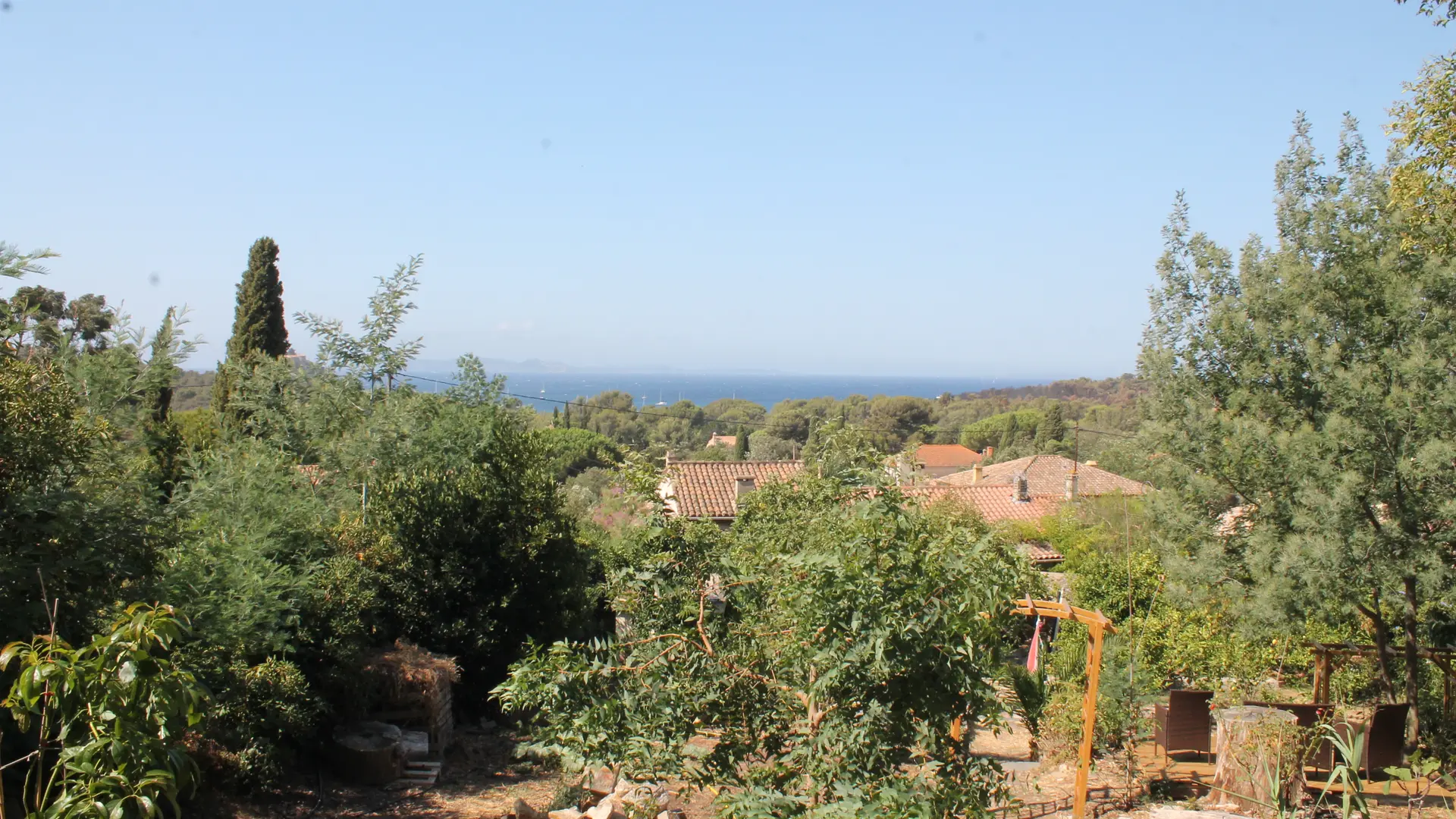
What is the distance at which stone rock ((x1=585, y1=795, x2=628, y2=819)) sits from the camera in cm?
821

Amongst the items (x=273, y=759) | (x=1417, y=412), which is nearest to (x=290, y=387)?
(x=273, y=759)

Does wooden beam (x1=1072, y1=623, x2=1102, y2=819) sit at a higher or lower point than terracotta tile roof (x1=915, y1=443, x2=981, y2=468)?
higher

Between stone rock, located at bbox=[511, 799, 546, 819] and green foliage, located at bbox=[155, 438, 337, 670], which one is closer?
stone rock, located at bbox=[511, 799, 546, 819]

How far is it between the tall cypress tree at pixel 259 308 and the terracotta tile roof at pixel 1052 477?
1962 cm

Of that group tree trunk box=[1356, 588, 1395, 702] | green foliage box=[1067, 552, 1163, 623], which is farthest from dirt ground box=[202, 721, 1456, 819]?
green foliage box=[1067, 552, 1163, 623]

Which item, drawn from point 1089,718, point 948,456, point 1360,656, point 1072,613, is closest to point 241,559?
point 1072,613

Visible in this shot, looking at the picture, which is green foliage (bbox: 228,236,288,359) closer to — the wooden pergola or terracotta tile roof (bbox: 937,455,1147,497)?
terracotta tile roof (bbox: 937,455,1147,497)

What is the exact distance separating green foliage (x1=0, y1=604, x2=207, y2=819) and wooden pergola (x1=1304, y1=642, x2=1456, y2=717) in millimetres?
10398

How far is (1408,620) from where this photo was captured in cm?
870

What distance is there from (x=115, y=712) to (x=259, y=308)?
77.7 ft

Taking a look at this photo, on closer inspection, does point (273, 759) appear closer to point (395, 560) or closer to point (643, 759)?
point (395, 560)

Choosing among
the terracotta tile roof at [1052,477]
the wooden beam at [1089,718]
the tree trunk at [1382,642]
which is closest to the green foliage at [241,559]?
the wooden beam at [1089,718]

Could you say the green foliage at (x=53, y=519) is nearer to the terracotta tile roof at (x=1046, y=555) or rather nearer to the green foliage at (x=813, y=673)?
the green foliage at (x=813, y=673)

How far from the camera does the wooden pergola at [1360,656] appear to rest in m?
8.94
